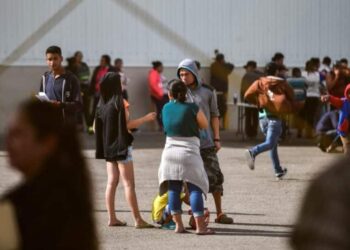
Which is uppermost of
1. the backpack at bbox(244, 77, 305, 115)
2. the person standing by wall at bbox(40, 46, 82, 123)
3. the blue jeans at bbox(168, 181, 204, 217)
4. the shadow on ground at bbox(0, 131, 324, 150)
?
the person standing by wall at bbox(40, 46, 82, 123)

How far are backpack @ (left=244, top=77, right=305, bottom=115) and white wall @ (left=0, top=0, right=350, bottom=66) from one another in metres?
10.5

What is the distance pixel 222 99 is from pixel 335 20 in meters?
4.94

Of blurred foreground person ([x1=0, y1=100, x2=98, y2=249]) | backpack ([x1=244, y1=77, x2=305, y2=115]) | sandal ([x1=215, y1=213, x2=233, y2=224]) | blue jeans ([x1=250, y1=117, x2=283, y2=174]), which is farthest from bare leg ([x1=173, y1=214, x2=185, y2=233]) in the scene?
blurred foreground person ([x1=0, y1=100, x2=98, y2=249])

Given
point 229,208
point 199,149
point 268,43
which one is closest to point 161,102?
point 268,43

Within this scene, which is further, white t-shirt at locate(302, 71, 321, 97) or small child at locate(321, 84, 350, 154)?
white t-shirt at locate(302, 71, 321, 97)

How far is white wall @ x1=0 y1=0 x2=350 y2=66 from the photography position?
26.8m

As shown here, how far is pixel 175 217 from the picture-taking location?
11336 mm

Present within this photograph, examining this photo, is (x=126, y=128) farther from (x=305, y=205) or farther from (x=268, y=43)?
(x=268, y=43)

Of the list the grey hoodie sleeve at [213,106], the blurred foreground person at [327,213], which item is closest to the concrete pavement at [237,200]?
the grey hoodie sleeve at [213,106]

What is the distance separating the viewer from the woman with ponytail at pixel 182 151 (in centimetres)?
1105

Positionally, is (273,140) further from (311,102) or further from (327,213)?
(327,213)

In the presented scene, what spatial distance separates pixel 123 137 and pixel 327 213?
8124 millimetres

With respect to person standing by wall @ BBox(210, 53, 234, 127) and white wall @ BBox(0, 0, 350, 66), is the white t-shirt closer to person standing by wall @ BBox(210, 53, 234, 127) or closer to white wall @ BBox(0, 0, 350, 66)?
person standing by wall @ BBox(210, 53, 234, 127)

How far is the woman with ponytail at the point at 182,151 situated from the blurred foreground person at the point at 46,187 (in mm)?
6707
